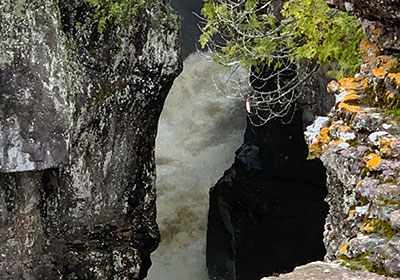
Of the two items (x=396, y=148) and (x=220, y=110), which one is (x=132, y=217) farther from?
(x=396, y=148)

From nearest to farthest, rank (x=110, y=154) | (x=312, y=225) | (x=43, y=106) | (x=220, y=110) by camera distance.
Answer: (x=43, y=106), (x=110, y=154), (x=312, y=225), (x=220, y=110)

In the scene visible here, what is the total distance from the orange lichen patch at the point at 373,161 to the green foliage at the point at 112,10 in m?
6.11

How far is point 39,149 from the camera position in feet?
24.8

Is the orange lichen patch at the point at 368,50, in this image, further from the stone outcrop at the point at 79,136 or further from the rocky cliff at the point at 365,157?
the stone outcrop at the point at 79,136

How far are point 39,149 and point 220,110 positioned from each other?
8304 mm

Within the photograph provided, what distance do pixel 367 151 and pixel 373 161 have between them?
0.50 feet

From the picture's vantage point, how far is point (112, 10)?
8.55 metres

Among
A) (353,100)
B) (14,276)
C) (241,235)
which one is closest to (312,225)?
(241,235)

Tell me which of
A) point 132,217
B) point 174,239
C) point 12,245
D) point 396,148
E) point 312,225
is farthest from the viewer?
point 174,239

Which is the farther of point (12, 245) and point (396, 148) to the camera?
point (12, 245)

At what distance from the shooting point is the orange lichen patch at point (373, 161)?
322 centimetres

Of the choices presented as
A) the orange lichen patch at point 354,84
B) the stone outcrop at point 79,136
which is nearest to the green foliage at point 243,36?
the stone outcrop at point 79,136

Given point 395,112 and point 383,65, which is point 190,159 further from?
point 395,112

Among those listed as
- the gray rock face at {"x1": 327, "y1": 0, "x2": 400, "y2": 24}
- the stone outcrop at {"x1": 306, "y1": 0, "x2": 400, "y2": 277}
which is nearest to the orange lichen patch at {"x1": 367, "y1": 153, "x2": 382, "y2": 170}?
the stone outcrop at {"x1": 306, "y1": 0, "x2": 400, "y2": 277}
